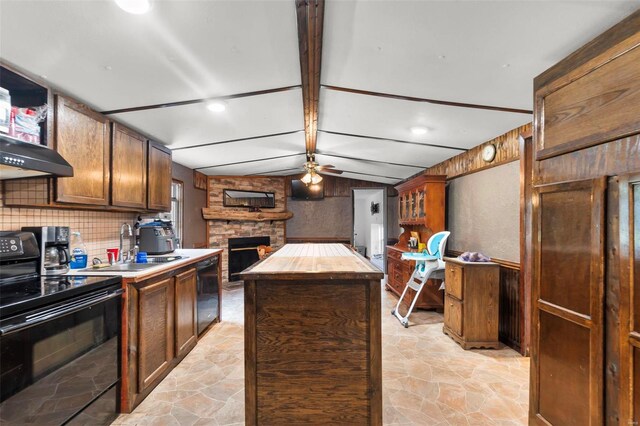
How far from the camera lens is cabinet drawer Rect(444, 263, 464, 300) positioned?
10.0 ft

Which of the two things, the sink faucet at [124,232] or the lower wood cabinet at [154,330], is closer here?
the lower wood cabinet at [154,330]

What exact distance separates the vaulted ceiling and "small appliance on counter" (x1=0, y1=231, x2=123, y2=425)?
116cm

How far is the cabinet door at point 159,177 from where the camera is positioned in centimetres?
311

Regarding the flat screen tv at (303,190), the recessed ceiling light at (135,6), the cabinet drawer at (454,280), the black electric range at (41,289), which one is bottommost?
the cabinet drawer at (454,280)

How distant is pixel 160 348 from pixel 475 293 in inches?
119

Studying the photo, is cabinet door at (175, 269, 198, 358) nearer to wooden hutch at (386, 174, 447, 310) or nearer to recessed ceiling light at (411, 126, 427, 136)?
recessed ceiling light at (411, 126, 427, 136)

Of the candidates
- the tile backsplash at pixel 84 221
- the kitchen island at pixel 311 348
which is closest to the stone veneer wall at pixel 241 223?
the tile backsplash at pixel 84 221

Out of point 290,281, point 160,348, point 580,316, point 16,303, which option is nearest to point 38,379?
point 16,303

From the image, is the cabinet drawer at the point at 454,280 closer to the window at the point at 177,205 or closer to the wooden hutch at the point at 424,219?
the wooden hutch at the point at 424,219

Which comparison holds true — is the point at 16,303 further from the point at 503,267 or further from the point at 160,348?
the point at 503,267

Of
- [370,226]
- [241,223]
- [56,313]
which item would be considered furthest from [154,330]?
[370,226]

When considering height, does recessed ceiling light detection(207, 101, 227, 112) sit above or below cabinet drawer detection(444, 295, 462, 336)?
above

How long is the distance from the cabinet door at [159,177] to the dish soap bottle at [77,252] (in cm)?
70

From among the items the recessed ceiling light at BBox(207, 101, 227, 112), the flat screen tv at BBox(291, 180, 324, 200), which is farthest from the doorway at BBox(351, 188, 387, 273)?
the recessed ceiling light at BBox(207, 101, 227, 112)
